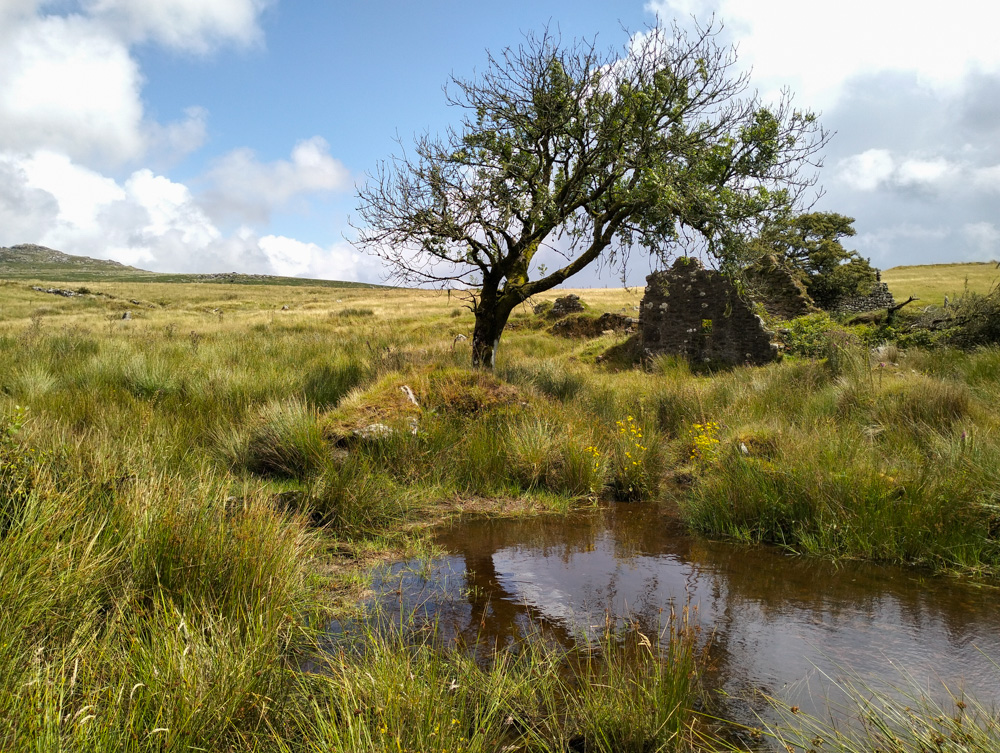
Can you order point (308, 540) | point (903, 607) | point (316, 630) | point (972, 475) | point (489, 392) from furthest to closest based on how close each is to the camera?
point (489, 392), point (972, 475), point (308, 540), point (903, 607), point (316, 630)

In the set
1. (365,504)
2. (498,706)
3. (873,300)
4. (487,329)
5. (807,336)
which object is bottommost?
(365,504)

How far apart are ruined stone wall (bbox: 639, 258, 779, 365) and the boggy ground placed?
159 cm

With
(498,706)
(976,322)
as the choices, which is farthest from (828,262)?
(498,706)

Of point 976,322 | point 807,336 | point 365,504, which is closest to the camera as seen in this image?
point 365,504

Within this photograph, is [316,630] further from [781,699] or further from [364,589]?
[781,699]

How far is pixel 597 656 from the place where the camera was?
3.78m

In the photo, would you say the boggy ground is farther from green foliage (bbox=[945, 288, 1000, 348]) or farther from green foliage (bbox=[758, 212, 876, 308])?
green foliage (bbox=[758, 212, 876, 308])

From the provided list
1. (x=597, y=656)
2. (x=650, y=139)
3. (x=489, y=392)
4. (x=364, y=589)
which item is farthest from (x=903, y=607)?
(x=650, y=139)

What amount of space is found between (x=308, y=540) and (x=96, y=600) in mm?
1909

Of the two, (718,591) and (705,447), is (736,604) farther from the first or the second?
(705,447)

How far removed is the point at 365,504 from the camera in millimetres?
6262

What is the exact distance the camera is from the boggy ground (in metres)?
2.68

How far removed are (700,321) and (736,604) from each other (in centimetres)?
1206

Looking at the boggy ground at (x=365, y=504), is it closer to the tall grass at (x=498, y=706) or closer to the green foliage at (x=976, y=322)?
the tall grass at (x=498, y=706)
